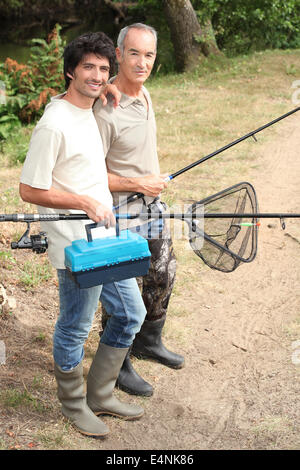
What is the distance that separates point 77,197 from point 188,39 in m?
11.5

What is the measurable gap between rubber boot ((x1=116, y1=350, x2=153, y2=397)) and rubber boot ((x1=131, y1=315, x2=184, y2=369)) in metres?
0.26

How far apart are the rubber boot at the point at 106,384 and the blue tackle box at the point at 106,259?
63cm

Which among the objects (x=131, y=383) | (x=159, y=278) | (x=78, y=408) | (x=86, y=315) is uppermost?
(x=86, y=315)

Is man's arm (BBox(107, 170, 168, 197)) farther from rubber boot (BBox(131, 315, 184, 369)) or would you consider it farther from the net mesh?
rubber boot (BBox(131, 315, 184, 369))

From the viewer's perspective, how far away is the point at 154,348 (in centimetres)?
404

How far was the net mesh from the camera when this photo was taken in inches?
149

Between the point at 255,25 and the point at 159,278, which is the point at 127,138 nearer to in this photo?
the point at 159,278

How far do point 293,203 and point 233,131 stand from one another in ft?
8.75

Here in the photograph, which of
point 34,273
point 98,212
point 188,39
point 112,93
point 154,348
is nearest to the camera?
point 98,212

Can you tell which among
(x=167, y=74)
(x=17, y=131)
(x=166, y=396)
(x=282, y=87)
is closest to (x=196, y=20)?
(x=167, y=74)

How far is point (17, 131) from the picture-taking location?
863 cm

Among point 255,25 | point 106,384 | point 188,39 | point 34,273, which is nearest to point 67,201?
point 106,384

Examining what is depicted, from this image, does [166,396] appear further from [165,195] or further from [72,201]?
[165,195]

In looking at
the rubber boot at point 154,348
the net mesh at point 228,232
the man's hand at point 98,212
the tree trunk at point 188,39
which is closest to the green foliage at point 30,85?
the tree trunk at point 188,39
